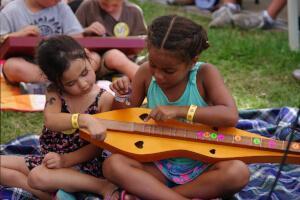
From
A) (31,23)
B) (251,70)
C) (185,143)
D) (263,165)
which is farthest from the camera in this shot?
(251,70)

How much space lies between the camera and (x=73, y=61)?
2422 millimetres

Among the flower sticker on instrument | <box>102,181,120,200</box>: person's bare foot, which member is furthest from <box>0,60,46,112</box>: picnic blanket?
<box>102,181,120,200</box>: person's bare foot

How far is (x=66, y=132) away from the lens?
2525 mm

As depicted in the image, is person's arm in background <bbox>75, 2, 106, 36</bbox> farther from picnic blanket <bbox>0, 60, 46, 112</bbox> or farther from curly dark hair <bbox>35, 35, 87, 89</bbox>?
curly dark hair <bbox>35, 35, 87, 89</bbox>

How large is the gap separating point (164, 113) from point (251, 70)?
2.37 m

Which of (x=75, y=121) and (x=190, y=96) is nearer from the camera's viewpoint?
(x=75, y=121)

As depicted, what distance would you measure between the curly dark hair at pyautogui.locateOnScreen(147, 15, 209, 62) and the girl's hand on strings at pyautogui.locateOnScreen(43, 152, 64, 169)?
2.03 ft

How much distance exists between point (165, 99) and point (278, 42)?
9.53 ft

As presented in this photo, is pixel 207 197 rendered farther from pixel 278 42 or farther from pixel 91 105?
pixel 278 42

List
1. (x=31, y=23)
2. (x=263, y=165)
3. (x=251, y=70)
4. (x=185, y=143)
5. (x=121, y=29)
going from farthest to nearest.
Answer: (x=251, y=70), (x=121, y=29), (x=31, y=23), (x=263, y=165), (x=185, y=143)

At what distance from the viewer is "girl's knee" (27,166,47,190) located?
247cm

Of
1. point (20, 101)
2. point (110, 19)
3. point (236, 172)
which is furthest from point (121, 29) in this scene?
point (236, 172)

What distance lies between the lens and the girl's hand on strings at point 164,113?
2355mm

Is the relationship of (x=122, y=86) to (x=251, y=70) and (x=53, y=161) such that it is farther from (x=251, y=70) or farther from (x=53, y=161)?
(x=251, y=70)
